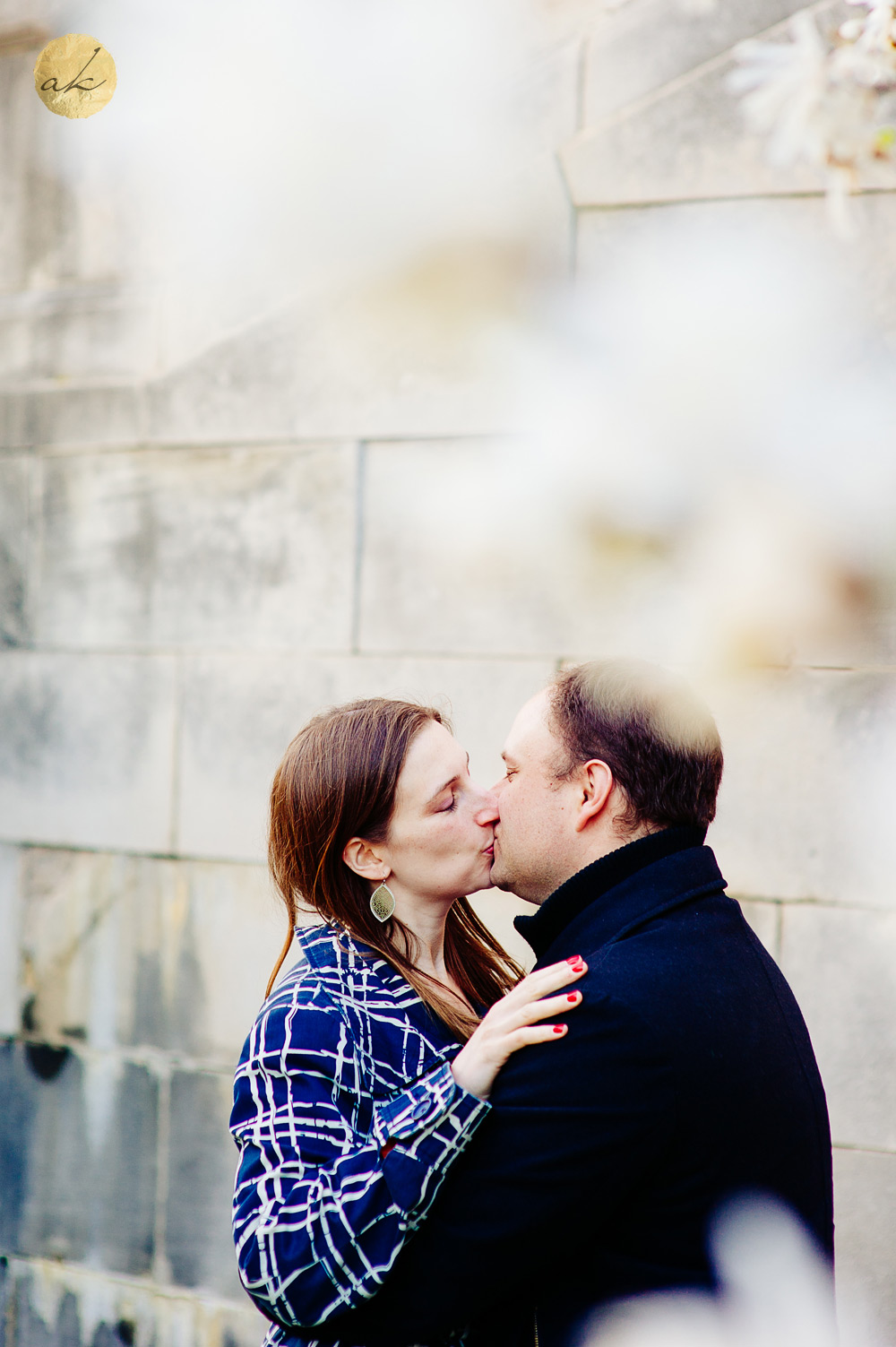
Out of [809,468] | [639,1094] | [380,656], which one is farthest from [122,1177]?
[809,468]

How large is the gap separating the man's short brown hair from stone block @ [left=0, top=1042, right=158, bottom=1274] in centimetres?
249

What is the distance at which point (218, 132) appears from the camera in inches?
154

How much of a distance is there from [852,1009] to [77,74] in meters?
3.67

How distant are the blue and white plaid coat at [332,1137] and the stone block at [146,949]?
69.4 inches

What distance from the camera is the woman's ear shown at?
7.49 feet

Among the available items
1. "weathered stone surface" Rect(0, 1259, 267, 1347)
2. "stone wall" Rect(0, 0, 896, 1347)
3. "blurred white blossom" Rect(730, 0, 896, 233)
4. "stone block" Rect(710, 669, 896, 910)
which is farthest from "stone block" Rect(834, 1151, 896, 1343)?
"blurred white blossom" Rect(730, 0, 896, 233)

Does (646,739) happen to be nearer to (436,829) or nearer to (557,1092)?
(436,829)

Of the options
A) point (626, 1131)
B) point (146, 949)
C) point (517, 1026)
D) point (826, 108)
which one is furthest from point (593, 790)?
point (146, 949)

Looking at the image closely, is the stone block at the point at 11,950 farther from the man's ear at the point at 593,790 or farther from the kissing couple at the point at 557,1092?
the man's ear at the point at 593,790

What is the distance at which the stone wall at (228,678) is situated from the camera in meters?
3.22

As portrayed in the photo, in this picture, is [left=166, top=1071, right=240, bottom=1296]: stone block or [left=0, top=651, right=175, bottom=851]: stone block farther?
[left=0, top=651, right=175, bottom=851]: stone block

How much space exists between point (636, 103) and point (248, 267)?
52.1 inches

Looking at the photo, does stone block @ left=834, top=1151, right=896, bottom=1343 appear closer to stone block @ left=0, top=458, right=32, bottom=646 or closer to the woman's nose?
the woman's nose

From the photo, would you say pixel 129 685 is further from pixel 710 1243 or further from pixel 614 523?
pixel 710 1243
